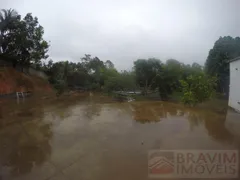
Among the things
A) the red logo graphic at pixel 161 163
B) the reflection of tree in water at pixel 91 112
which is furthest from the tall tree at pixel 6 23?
the red logo graphic at pixel 161 163

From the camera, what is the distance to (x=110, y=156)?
437 cm

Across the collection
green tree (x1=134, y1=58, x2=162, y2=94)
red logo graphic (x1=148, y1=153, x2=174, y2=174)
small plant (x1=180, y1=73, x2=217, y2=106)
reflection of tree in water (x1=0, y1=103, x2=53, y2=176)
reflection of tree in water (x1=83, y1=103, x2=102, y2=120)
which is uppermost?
green tree (x1=134, y1=58, x2=162, y2=94)

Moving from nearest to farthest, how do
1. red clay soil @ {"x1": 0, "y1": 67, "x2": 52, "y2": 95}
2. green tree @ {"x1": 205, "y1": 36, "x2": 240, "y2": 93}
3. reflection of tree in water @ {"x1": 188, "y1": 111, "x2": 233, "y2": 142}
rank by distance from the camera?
1. reflection of tree in water @ {"x1": 188, "y1": 111, "x2": 233, "y2": 142}
2. red clay soil @ {"x1": 0, "y1": 67, "x2": 52, "y2": 95}
3. green tree @ {"x1": 205, "y1": 36, "x2": 240, "y2": 93}

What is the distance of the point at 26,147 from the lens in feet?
16.0

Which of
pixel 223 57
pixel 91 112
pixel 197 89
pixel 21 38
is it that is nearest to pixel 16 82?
pixel 21 38

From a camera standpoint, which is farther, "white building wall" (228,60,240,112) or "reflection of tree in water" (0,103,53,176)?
"white building wall" (228,60,240,112)

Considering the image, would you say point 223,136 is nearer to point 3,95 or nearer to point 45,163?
point 45,163

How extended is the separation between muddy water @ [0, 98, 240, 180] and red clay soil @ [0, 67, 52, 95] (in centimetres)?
1012

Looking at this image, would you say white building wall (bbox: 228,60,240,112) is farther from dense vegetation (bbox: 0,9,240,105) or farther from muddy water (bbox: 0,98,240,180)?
dense vegetation (bbox: 0,9,240,105)

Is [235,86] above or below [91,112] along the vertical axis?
above

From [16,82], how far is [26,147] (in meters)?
16.3

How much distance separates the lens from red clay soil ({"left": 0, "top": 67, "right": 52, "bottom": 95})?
53.9 ft

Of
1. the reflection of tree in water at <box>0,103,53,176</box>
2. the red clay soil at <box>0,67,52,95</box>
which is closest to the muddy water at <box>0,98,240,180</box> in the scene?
the reflection of tree in water at <box>0,103,53,176</box>

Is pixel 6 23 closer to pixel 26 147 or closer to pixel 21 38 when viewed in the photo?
pixel 21 38
